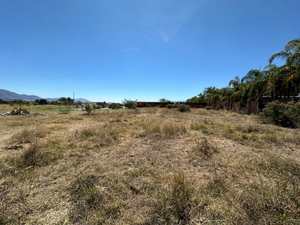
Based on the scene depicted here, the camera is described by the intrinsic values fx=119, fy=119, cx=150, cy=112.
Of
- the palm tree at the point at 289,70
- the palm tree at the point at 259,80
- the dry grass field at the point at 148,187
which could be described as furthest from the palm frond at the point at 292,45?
the dry grass field at the point at 148,187

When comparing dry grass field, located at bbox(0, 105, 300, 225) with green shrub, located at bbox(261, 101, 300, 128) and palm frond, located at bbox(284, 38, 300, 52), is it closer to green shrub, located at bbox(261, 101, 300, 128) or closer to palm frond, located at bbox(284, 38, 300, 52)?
green shrub, located at bbox(261, 101, 300, 128)

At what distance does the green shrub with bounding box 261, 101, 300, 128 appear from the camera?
8.57m

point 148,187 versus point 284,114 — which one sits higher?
point 284,114

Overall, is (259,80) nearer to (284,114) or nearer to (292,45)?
(292,45)

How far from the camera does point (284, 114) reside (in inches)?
354

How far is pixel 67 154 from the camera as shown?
160 inches

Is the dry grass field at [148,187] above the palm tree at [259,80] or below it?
below

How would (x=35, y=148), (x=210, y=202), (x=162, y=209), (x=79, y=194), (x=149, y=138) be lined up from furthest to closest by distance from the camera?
(x=149, y=138) < (x=35, y=148) < (x=79, y=194) < (x=210, y=202) < (x=162, y=209)

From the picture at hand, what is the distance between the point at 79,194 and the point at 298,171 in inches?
187

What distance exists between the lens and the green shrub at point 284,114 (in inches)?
337

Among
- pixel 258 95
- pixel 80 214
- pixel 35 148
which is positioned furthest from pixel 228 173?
pixel 258 95

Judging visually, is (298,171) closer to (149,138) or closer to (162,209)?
(162,209)

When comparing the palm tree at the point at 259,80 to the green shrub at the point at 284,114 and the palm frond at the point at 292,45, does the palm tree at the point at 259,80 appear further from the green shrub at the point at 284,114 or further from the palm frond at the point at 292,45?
the green shrub at the point at 284,114

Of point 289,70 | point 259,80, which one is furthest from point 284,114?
point 259,80
